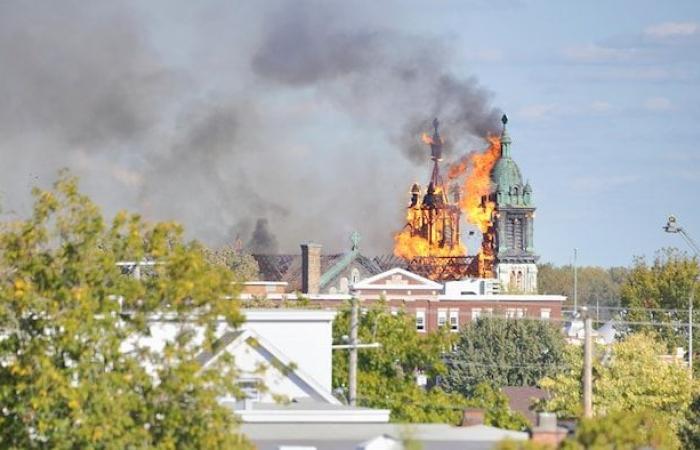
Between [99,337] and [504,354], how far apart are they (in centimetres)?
8710

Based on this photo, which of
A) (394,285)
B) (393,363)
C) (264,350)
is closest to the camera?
(264,350)

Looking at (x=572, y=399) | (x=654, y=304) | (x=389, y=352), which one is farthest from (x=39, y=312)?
(x=654, y=304)

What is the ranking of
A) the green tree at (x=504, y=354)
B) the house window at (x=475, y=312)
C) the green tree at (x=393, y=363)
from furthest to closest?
the house window at (x=475, y=312)
the green tree at (x=504, y=354)
the green tree at (x=393, y=363)

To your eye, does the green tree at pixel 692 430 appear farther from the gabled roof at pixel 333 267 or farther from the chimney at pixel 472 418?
the gabled roof at pixel 333 267

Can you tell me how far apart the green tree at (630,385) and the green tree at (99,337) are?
54.1 metres

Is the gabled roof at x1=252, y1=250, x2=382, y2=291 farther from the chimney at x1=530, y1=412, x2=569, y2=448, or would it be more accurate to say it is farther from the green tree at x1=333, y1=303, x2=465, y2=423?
the chimney at x1=530, y1=412, x2=569, y2=448

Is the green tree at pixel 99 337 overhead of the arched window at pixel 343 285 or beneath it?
beneath

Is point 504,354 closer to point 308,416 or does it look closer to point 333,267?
point 333,267

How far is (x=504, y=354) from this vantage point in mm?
133000

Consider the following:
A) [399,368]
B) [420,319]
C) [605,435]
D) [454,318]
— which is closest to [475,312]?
[454,318]

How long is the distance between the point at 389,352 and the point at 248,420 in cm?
3395

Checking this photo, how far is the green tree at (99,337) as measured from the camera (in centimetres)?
4619

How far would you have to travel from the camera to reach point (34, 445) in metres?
47.4

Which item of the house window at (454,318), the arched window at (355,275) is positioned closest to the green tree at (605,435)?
the house window at (454,318)
